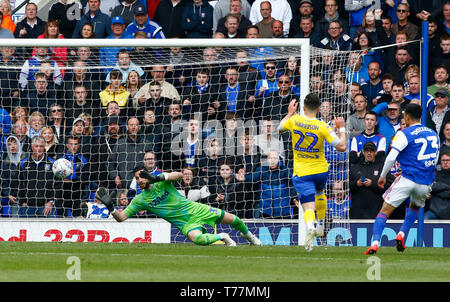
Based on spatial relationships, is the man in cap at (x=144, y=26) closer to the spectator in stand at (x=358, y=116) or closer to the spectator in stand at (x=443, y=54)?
the spectator in stand at (x=358, y=116)

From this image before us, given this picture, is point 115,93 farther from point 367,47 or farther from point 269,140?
point 367,47

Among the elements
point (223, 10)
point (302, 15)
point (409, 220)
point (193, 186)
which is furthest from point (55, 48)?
point (409, 220)

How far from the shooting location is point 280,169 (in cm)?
1750

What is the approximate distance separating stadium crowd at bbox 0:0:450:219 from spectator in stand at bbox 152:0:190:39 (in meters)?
1.03

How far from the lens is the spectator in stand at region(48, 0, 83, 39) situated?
20.8 m

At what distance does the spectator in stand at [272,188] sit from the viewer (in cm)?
1730

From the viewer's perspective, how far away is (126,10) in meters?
20.7

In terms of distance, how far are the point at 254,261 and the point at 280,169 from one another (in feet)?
19.5

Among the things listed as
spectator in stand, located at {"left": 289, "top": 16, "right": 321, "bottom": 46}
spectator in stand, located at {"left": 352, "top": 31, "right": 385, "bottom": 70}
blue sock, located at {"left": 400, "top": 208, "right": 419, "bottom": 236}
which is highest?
spectator in stand, located at {"left": 289, "top": 16, "right": 321, "bottom": 46}

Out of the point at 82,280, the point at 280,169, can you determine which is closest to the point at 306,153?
the point at 280,169

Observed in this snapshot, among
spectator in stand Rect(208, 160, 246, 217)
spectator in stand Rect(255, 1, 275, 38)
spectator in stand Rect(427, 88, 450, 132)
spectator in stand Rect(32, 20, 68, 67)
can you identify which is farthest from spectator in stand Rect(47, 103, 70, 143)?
spectator in stand Rect(427, 88, 450, 132)

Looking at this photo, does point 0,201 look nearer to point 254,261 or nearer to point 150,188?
point 150,188

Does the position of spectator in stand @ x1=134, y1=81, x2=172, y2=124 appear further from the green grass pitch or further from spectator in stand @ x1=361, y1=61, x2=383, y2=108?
the green grass pitch

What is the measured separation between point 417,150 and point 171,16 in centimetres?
834
